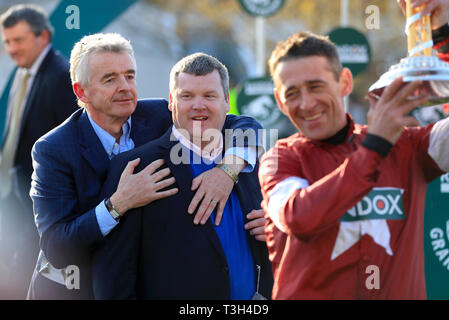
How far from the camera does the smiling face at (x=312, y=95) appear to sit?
240 centimetres

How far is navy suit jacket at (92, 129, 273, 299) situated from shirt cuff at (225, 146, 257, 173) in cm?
35

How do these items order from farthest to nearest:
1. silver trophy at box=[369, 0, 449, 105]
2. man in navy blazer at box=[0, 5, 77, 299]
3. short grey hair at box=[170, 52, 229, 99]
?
man in navy blazer at box=[0, 5, 77, 299] < short grey hair at box=[170, 52, 229, 99] < silver trophy at box=[369, 0, 449, 105]

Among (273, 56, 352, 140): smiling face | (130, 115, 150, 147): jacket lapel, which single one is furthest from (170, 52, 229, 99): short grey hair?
(273, 56, 352, 140): smiling face

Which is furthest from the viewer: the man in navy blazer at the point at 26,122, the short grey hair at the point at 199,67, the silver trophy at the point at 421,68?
the man in navy blazer at the point at 26,122

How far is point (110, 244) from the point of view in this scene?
3.01 m

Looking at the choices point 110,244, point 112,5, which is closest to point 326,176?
point 110,244

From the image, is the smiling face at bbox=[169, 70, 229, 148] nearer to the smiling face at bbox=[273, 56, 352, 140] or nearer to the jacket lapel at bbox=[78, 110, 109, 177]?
the jacket lapel at bbox=[78, 110, 109, 177]

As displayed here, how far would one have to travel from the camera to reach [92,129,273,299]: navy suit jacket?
2928 mm

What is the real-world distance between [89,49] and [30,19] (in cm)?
265

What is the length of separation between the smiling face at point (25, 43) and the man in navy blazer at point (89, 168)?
7.44 ft

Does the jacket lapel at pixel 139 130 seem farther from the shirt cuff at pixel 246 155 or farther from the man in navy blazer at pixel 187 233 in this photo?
the shirt cuff at pixel 246 155

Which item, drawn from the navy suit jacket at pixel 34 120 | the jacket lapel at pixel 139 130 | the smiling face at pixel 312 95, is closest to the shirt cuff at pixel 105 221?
the jacket lapel at pixel 139 130

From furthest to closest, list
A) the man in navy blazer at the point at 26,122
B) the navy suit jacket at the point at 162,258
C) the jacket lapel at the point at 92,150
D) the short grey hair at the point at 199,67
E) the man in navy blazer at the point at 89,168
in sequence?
the man in navy blazer at the point at 26,122 < the jacket lapel at the point at 92,150 < the short grey hair at the point at 199,67 < the man in navy blazer at the point at 89,168 < the navy suit jacket at the point at 162,258

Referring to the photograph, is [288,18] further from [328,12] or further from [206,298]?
[206,298]
